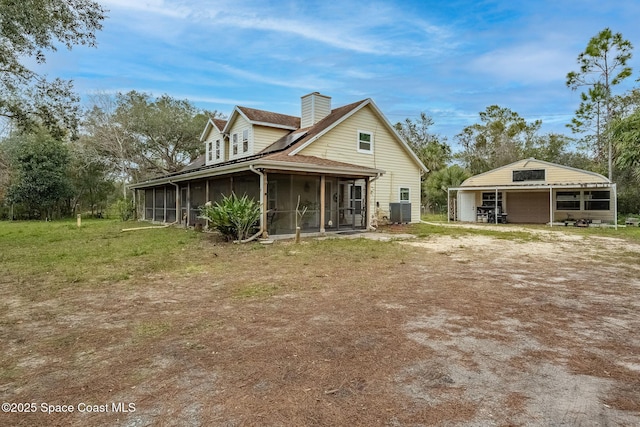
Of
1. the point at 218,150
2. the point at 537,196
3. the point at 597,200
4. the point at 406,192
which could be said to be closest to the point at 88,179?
the point at 218,150

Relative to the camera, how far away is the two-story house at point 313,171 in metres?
13.9

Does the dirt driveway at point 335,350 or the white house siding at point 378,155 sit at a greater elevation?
the white house siding at point 378,155

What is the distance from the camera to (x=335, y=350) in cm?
354

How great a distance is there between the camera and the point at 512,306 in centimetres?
503

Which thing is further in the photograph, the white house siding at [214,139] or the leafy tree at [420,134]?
the leafy tree at [420,134]

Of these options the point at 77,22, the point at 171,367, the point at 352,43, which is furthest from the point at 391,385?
the point at 352,43

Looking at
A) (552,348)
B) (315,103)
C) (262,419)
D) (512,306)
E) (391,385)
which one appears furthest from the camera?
(315,103)

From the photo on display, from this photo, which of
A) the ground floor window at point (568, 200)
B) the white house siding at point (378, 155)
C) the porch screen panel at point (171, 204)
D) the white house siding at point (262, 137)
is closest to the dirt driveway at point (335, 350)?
the white house siding at point (378, 155)

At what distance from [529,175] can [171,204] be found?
69.6 ft

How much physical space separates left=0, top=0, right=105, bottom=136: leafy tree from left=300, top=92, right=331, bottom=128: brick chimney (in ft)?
32.9

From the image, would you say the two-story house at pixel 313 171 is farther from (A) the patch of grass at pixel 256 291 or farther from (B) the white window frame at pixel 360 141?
(A) the patch of grass at pixel 256 291

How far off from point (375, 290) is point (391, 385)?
3.11m

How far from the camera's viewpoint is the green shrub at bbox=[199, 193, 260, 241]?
1166cm

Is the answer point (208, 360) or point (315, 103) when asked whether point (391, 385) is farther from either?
point (315, 103)
